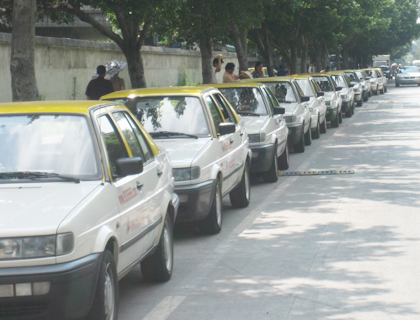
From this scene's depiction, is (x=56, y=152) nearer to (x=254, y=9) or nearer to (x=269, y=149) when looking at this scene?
(x=269, y=149)

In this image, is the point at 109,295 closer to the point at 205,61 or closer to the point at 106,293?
the point at 106,293

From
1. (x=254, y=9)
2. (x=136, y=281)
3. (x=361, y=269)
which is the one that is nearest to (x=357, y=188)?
(x=361, y=269)

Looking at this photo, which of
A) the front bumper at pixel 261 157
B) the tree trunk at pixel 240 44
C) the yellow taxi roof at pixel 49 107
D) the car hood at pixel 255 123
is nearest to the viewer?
the yellow taxi roof at pixel 49 107

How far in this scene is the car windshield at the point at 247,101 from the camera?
12234 mm

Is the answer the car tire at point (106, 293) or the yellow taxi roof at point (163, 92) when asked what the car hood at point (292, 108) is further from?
the car tire at point (106, 293)

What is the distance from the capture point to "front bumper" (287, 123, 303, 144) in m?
14.9

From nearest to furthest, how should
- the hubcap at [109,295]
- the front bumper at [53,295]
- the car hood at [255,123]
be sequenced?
the front bumper at [53,295] < the hubcap at [109,295] < the car hood at [255,123]

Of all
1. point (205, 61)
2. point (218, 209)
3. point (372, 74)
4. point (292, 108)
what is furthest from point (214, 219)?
point (372, 74)

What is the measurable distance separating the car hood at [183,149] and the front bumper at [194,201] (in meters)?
0.25

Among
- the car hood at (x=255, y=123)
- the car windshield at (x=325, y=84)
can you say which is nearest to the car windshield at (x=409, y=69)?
the car windshield at (x=325, y=84)

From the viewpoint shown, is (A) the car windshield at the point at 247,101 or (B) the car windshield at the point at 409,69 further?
(B) the car windshield at the point at 409,69

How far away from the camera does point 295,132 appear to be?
49.2 ft

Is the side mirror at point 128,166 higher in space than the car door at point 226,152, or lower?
higher

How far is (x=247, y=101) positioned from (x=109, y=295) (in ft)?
26.5
